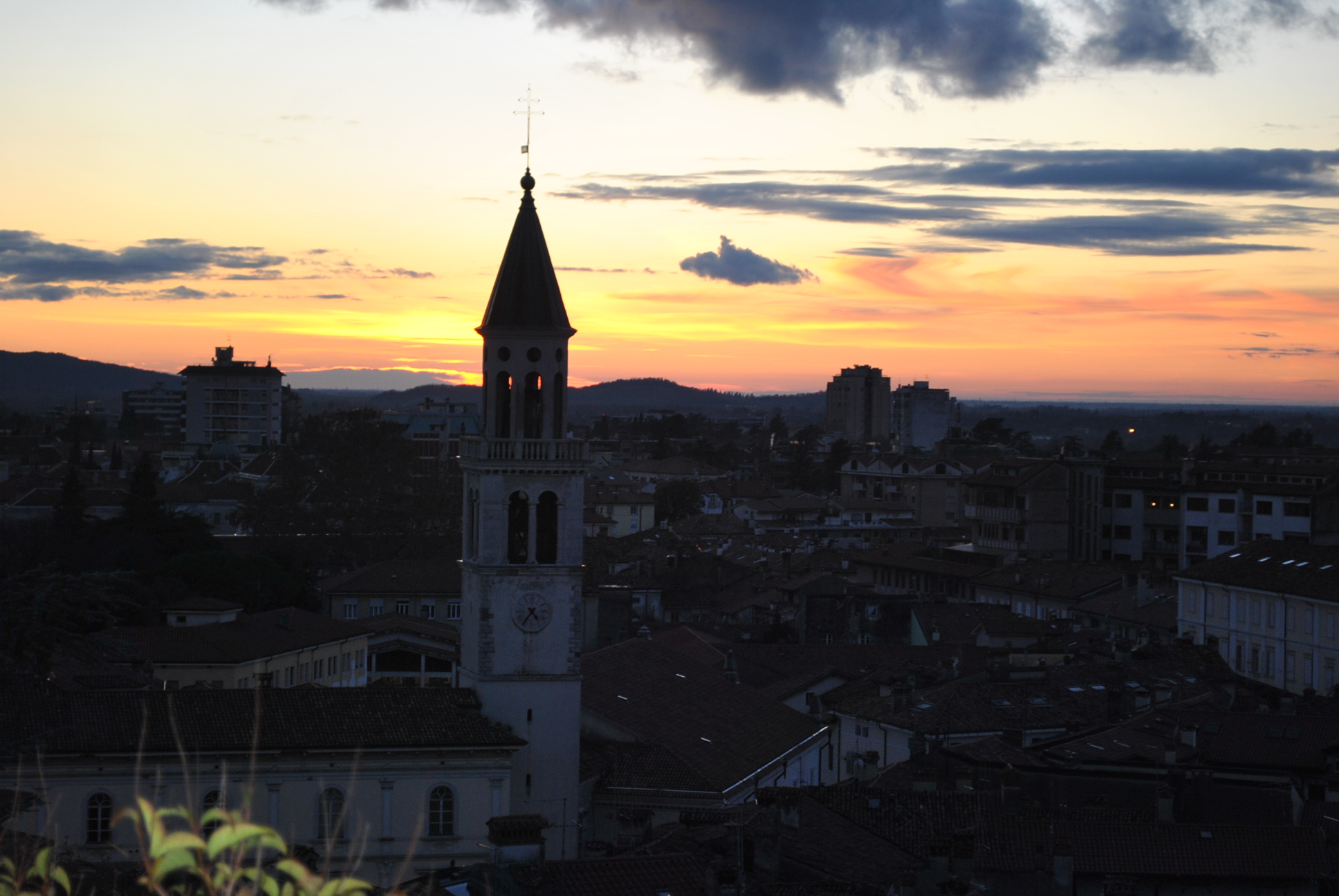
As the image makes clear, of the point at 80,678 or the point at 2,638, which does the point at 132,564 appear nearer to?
the point at 80,678

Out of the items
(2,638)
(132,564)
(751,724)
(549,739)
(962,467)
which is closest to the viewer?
(2,638)

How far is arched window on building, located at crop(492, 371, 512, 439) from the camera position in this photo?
3120 centimetres

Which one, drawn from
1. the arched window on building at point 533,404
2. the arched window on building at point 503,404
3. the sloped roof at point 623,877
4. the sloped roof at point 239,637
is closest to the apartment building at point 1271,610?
the arched window on building at point 533,404

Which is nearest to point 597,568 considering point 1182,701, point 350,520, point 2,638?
point 350,520

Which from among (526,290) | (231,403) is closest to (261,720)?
(526,290)

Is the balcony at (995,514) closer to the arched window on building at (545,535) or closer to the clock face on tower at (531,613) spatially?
the arched window on building at (545,535)

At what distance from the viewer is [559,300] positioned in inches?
1254

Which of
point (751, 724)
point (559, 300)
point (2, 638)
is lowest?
point (751, 724)

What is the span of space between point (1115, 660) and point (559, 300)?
18.9 meters

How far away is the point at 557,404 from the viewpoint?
104 feet

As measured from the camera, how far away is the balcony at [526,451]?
31109 mm

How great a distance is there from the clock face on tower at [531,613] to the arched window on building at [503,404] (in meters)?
3.18

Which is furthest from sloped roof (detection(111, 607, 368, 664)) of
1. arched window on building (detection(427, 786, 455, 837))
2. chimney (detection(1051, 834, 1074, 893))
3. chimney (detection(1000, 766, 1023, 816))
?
chimney (detection(1051, 834, 1074, 893))

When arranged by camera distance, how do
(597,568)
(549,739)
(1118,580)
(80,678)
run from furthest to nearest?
(597,568) < (1118,580) < (80,678) < (549,739)
